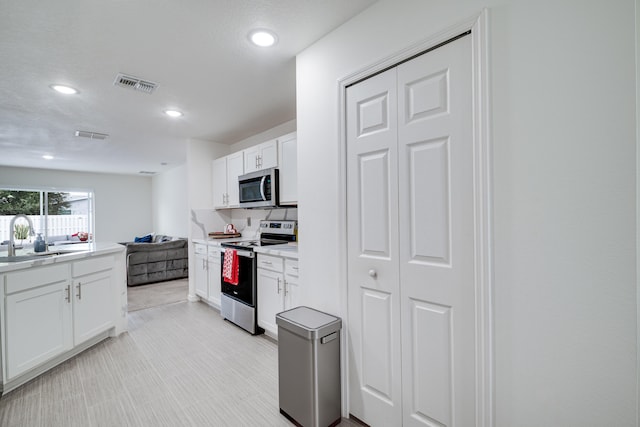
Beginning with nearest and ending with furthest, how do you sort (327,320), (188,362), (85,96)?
(327,320) < (188,362) < (85,96)

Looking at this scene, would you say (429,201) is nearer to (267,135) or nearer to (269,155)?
(269,155)

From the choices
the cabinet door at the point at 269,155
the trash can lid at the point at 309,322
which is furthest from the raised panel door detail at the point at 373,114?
the cabinet door at the point at 269,155

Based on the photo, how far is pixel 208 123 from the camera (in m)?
3.85

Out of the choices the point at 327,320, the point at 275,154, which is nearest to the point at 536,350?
the point at 327,320

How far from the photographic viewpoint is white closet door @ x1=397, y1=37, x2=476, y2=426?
1333 mm

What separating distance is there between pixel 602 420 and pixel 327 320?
124 cm

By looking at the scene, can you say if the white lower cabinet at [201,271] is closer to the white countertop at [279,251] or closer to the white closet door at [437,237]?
the white countertop at [279,251]

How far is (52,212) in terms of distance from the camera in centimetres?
734

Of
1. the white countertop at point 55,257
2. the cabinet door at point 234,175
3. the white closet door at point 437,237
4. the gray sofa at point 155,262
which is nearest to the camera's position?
the white closet door at point 437,237

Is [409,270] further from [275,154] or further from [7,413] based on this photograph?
[7,413]

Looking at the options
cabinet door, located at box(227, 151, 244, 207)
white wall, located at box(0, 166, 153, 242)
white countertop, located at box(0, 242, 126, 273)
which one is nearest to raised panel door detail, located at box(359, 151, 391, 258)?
white countertop, located at box(0, 242, 126, 273)

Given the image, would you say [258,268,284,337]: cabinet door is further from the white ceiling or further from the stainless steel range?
the white ceiling

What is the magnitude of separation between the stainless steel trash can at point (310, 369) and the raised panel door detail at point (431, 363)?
482mm

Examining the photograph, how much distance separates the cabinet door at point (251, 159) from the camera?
3693 mm
